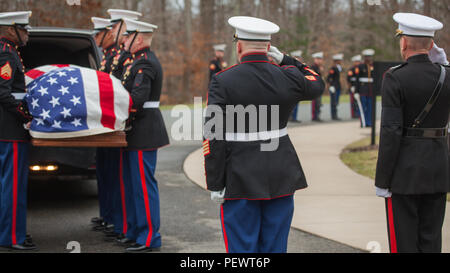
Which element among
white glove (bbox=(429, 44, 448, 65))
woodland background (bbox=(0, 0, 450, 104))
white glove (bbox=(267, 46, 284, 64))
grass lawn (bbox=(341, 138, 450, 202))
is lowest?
woodland background (bbox=(0, 0, 450, 104))

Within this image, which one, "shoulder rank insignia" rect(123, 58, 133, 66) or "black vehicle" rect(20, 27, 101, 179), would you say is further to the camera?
"black vehicle" rect(20, 27, 101, 179)

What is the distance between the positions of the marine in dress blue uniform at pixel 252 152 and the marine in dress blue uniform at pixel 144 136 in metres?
1.98

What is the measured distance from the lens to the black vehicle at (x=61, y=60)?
7020 millimetres

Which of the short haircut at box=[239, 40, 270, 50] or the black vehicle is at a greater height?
the short haircut at box=[239, 40, 270, 50]

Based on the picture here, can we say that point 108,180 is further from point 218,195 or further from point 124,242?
point 218,195

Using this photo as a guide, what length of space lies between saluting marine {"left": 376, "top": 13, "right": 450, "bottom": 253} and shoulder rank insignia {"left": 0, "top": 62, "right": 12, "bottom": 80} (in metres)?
3.16

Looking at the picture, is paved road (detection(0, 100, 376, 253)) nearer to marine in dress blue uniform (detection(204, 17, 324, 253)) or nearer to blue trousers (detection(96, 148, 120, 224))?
blue trousers (detection(96, 148, 120, 224))

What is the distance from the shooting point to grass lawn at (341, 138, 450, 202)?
10364 millimetres

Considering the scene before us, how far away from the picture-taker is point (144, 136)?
20.0ft

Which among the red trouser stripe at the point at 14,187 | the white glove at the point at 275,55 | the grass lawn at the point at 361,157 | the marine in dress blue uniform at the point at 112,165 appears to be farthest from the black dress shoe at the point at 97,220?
the grass lawn at the point at 361,157

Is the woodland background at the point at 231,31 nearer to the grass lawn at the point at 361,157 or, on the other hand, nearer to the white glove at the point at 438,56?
the grass lawn at the point at 361,157

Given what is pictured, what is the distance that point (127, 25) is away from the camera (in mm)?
6133

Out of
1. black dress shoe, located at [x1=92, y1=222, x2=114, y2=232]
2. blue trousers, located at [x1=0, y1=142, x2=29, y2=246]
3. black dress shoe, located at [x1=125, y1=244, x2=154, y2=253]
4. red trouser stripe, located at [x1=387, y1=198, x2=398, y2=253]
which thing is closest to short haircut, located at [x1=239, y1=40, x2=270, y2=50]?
red trouser stripe, located at [x1=387, y1=198, x2=398, y2=253]

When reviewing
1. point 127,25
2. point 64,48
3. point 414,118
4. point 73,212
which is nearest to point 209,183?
point 414,118
